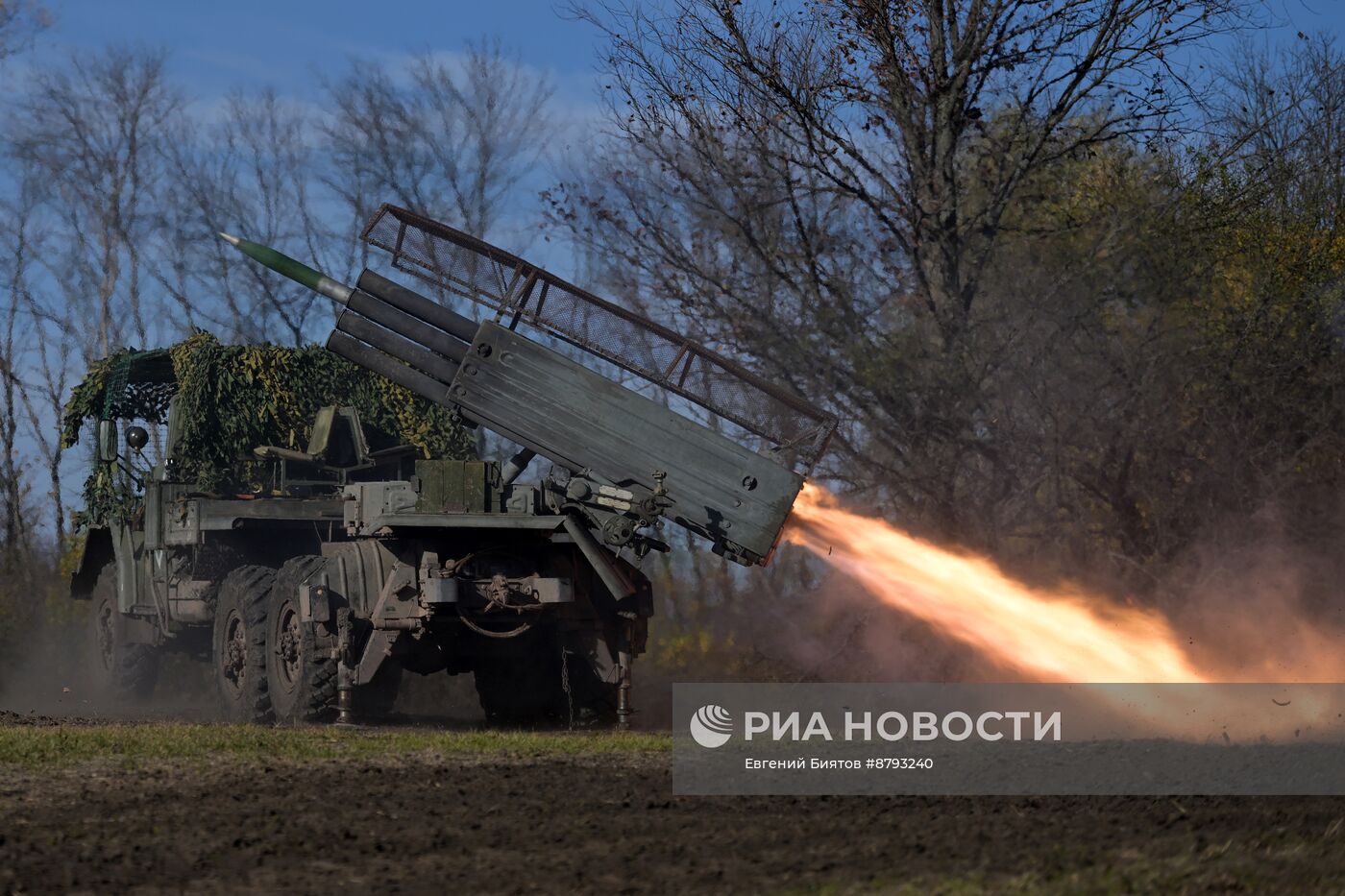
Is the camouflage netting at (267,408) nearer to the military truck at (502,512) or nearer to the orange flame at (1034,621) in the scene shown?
the military truck at (502,512)

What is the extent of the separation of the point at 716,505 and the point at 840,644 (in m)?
8.46

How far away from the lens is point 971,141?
23.4m

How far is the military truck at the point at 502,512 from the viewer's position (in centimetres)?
1420

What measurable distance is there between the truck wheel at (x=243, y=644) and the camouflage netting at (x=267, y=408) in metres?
1.71

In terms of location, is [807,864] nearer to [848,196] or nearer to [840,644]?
[840,644]

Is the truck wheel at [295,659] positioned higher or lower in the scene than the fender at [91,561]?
lower

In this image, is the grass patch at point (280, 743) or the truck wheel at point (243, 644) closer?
the grass patch at point (280, 743)

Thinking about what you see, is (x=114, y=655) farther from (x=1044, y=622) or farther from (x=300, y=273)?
(x=1044, y=622)

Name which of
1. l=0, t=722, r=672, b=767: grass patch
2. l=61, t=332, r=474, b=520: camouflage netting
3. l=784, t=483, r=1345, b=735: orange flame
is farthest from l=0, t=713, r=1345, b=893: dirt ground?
l=61, t=332, r=474, b=520: camouflage netting

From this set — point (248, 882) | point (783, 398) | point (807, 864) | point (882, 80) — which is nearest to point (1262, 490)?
point (882, 80)

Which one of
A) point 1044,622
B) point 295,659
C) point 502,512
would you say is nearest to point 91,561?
point 295,659

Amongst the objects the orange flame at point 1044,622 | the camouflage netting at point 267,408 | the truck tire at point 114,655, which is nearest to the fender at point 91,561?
the truck tire at point 114,655

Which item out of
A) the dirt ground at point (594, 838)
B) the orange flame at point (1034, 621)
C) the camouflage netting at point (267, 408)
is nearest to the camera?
the dirt ground at point (594, 838)

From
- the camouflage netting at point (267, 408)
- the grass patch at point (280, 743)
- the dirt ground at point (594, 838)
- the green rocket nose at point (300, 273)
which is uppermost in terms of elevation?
the green rocket nose at point (300, 273)
